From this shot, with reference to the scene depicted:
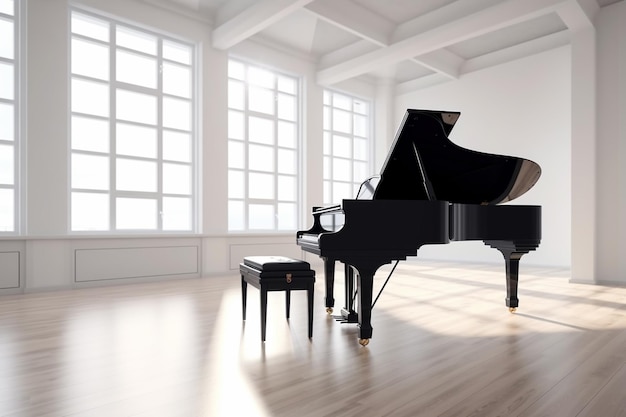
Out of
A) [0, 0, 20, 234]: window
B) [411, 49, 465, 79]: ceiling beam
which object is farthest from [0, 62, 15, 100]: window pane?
[411, 49, 465, 79]: ceiling beam

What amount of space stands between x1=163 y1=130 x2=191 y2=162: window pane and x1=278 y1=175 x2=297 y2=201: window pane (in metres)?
1.87

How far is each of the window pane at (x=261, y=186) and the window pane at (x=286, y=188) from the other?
194mm

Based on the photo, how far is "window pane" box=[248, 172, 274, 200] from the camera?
784 centimetres

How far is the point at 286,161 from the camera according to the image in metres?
8.44

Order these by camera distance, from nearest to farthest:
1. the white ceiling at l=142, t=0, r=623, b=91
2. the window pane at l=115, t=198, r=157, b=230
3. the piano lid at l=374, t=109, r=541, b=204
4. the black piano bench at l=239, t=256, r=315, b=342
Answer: the black piano bench at l=239, t=256, r=315, b=342, the piano lid at l=374, t=109, r=541, b=204, the white ceiling at l=142, t=0, r=623, b=91, the window pane at l=115, t=198, r=157, b=230

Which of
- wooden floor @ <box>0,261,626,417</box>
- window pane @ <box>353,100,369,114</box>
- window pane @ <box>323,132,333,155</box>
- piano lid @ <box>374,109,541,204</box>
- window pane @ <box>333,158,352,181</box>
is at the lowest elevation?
wooden floor @ <box>0,261,626,417</box>

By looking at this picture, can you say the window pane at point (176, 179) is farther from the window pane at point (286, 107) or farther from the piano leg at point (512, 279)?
the piano leg at point (512, 279)

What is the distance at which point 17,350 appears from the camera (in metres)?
2.90

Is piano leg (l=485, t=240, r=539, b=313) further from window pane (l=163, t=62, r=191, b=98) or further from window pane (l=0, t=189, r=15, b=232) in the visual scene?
window pane (l=0, t=189, r=15, b=232)

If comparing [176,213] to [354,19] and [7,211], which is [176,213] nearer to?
[7,211]

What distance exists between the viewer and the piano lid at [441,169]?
3.15 metres

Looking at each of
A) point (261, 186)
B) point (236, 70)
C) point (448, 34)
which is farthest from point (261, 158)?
point (448, 34)

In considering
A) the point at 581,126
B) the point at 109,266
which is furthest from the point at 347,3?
the point at 109,266

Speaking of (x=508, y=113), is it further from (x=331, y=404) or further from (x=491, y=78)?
(x=331, y=404)
